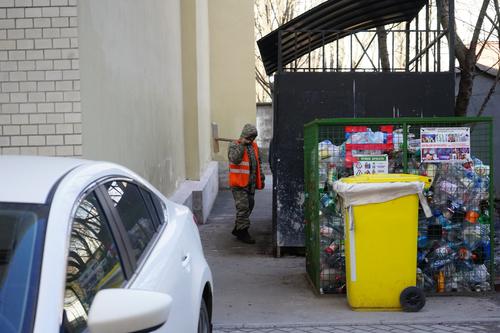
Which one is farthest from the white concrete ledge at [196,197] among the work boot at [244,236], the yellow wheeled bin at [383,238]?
the yellow wheeled bin at [383,238]

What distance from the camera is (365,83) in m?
8.70

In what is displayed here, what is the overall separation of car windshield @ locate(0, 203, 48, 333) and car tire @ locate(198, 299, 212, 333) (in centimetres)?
157

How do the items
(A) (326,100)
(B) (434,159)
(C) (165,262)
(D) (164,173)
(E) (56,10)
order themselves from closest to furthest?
(C) (165,262) → (E) (56,10) → (B) (434,159) → (A) (326,100) → (D) (164,173)

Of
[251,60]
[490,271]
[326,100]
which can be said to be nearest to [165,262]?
[490,271]

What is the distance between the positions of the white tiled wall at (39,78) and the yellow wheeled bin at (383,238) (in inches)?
94.6

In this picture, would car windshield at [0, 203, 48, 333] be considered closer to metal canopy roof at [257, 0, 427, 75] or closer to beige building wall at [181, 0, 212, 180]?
metal canopy roof at [257, 0, 427, 75]

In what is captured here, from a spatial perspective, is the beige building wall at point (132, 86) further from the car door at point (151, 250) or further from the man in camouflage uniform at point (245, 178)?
the car door at point (151, 250)

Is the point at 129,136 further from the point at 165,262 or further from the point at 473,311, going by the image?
the point at 165,262

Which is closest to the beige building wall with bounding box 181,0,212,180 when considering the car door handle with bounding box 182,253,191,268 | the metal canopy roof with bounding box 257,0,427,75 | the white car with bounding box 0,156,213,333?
the metal canopy roof with bounding box 257,0,427,75

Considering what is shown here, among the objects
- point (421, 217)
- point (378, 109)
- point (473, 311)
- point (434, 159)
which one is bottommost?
point (473, 311)

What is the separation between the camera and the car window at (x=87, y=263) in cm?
244

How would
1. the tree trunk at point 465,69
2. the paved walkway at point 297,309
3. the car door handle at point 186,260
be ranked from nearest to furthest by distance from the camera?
1. the car door handle at point 186,260
2. the paved walkway at point 297,309
3. the tree trunk at point 465,69

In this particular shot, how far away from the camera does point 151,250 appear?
11.2 ft

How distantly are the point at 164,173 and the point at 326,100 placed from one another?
290 centimetres
